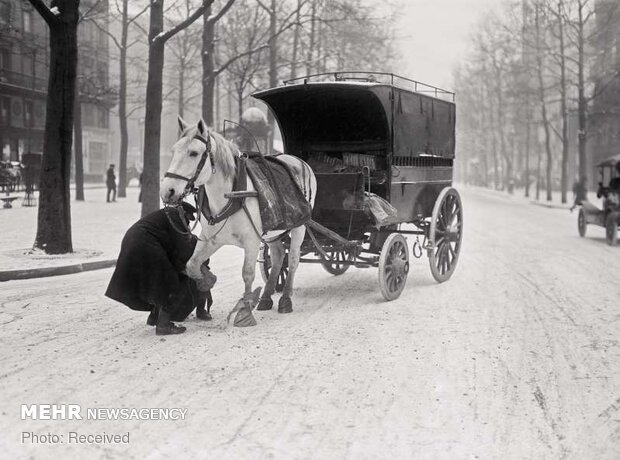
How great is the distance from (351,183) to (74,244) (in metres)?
7.10

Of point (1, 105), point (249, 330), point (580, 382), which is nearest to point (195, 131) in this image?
point (249, 330)

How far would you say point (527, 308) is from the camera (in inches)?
321

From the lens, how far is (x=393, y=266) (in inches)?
344

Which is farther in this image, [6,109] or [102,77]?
[6,109]

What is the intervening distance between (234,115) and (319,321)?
1780 inches

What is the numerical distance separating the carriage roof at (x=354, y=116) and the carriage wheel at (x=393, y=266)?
113cm

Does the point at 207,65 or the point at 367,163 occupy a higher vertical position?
the point at 207,65

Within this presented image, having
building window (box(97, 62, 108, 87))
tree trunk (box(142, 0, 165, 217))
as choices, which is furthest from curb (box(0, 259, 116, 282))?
building window (box(97, 62, 108, 87))

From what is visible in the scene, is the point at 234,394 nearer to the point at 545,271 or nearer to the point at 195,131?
the point at 195,131

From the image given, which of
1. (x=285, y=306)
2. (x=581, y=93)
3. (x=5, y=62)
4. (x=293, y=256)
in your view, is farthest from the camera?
(x=5, y=62)

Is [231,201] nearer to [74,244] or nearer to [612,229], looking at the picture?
[74,244]

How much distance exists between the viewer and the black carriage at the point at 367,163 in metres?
8.54

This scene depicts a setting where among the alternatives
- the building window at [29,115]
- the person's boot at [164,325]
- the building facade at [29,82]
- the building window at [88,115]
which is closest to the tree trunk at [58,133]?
the person's boot at [164,325]

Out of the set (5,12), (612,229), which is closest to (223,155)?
(612,229)
